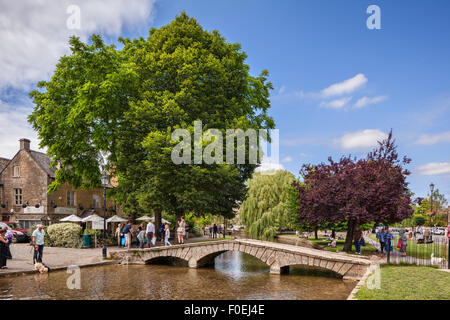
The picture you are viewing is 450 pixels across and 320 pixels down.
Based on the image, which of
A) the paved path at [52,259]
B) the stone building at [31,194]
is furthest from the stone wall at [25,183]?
the paved path at [52,259]

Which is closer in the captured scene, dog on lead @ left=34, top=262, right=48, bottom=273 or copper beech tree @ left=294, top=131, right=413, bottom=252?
dog on lead @ left=34, top=262, right=48, bottom=273

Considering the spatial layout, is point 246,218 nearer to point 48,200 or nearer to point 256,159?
point 256,159

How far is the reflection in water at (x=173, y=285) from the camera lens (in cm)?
1380

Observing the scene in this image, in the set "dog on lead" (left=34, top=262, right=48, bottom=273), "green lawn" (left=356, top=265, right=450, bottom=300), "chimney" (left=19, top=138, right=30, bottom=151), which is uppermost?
"chimney" (left=19, top=138, right=30, bottom=151)

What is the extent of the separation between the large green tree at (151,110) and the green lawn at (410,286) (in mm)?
11976

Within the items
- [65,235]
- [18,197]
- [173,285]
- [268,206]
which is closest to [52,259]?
[65,235]

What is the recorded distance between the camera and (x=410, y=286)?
1198cm

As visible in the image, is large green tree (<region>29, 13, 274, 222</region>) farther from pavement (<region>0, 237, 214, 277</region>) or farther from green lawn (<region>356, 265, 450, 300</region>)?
green lawn (<region>356, 265, 450, 300</region>)

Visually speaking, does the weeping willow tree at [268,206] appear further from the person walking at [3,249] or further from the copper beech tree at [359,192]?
the person walking at [3,249]

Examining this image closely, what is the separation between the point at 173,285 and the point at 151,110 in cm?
1230

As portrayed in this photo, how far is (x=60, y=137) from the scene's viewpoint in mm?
26875

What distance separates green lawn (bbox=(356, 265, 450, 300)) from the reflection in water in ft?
6.71

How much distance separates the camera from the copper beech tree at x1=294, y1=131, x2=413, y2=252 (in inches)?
856

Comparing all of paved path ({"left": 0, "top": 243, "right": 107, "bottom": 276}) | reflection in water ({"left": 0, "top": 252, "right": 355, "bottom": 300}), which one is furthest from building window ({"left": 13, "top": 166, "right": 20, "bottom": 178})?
reflection in water ({"left": 0, "top": 252, "right": 355, "bottom": 300})
